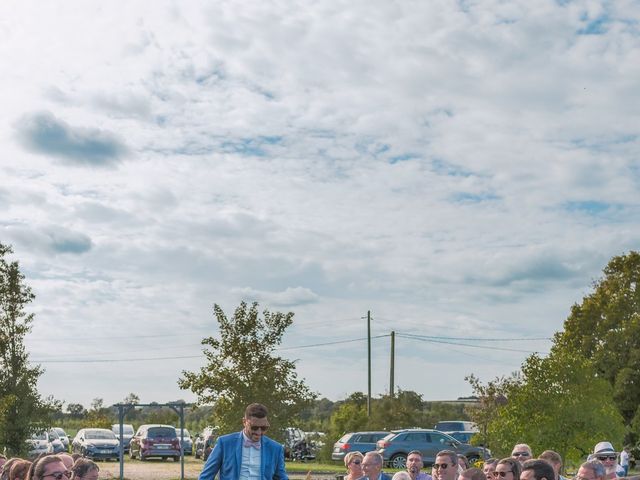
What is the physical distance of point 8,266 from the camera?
35656mm

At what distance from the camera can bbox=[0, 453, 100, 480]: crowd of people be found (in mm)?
6883

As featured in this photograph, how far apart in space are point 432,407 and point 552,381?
46.9m

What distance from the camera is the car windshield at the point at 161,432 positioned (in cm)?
4528

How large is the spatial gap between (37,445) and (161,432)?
780 centimetres

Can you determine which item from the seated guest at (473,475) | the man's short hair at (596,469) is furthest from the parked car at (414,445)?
the seated guest at (473,475)

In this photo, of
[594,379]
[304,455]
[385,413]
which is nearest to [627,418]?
[385,413]

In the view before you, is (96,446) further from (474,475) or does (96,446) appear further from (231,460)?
(474,475)

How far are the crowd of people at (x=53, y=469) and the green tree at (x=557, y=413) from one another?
17712 millimetres

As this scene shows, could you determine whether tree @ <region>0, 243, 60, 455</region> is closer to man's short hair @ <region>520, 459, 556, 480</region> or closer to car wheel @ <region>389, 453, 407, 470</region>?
car wheel @ <region>389, 453, 407, 470</region>

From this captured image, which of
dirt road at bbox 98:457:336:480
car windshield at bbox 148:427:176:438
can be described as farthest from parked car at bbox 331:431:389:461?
car windshield at bbox 148:427:176:438

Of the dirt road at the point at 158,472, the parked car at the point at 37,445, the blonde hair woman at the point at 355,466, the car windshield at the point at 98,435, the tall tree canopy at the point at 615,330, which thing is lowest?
the dirt road at the point at 158,472

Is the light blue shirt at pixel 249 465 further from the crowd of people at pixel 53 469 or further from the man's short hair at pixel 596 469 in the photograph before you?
the man's short hair at pixel 596 469

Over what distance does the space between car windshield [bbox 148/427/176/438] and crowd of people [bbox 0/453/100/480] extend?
115 feet

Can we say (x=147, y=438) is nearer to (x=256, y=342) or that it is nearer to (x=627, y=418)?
(x=256, y=342)
